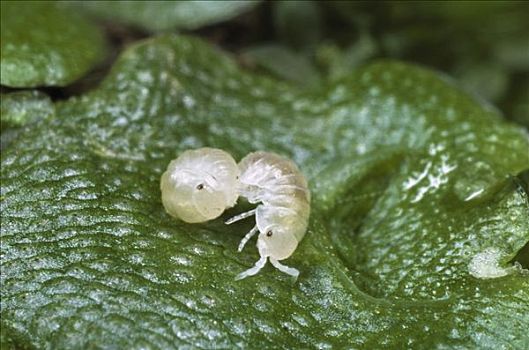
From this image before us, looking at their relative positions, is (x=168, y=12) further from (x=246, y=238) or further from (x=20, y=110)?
(x=246, y=238)

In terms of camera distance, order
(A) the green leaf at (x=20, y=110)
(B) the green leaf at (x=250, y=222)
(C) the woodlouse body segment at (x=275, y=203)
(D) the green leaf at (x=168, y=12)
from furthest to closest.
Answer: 1. (D) the green leaf at (x=168, y=12)
2. (A) the green leaf at (x=20, y=110)
3. (C) the woodlouse body segment at (x=275, y=203)
4. (B) the green leaf at (x=250, y=222)

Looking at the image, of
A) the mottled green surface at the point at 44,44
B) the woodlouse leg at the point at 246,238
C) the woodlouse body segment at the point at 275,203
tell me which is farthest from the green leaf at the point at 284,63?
the woodlouse leg at the point at 246,238

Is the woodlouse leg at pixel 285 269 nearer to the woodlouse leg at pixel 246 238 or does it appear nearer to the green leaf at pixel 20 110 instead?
the woodlouse leg at pixel 246 238

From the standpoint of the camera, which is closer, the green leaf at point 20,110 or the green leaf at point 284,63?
the green leaf at point 20,110

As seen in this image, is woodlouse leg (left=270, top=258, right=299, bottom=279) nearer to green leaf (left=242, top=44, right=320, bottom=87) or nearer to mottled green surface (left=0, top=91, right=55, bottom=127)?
mottled green surface (left=0, top=91, right=55, bottom=127)

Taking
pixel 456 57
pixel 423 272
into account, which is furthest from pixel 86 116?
pixel 456 57

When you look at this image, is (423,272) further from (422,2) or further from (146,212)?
(422,2)

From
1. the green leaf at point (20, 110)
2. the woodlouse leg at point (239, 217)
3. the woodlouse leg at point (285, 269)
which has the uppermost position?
the green leaf at point (20, 110)
